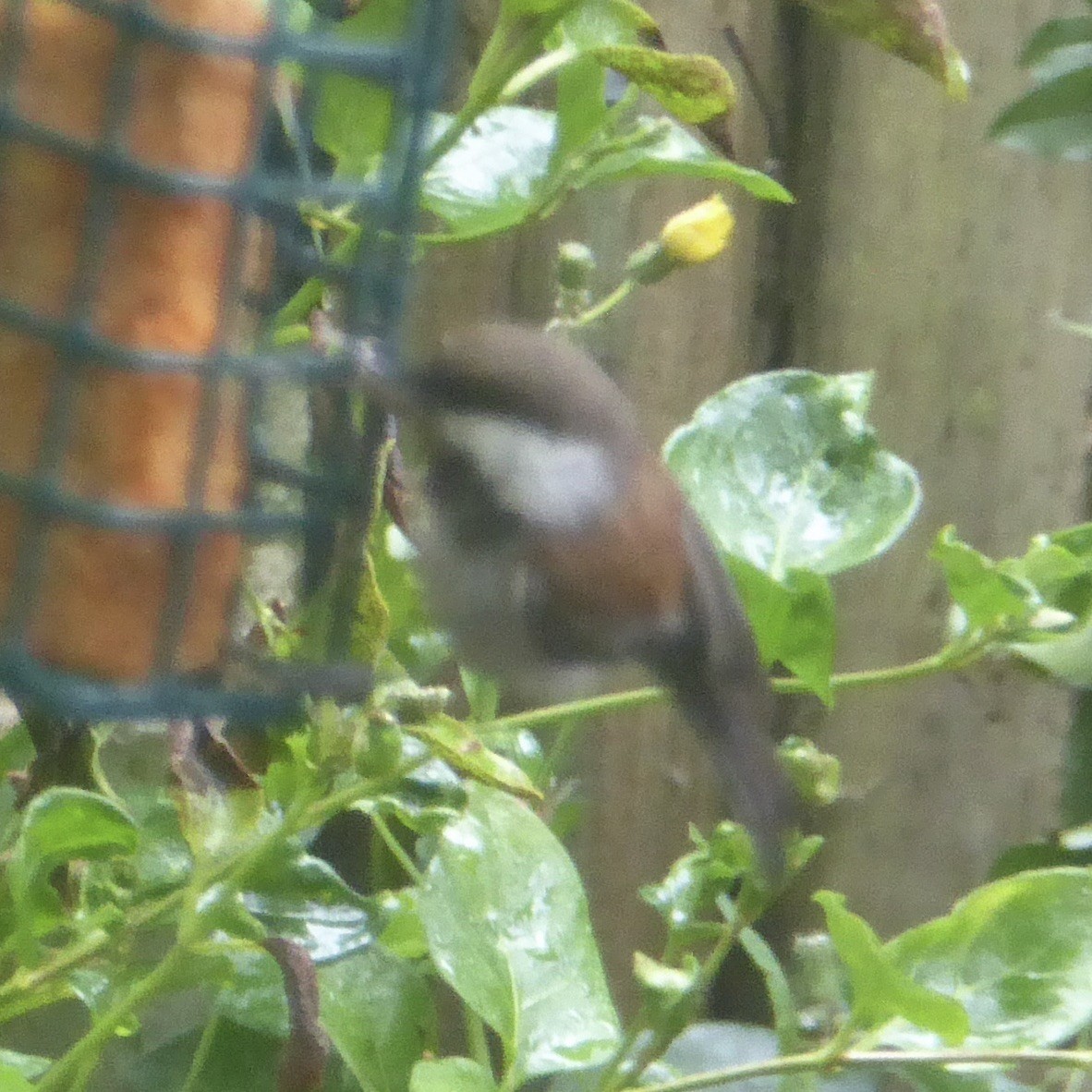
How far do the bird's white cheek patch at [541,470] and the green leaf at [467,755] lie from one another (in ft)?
0.48

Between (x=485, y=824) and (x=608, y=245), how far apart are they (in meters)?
0.52

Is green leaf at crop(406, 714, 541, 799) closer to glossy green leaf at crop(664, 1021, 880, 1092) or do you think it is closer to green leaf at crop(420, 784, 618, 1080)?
green leaf at crop(420, 784, 618, 1080)

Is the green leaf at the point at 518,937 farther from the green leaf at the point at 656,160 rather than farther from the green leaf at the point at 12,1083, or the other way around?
the green leaf at the point at 656,160

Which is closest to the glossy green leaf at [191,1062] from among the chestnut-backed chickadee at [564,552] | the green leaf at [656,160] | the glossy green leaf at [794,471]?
the chestnut-backed chickadee at [564,552]

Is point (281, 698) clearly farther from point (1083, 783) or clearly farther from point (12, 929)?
point (1083, 783)

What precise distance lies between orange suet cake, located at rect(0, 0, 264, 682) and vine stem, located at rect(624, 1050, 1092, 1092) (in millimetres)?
342

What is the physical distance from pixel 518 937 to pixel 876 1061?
0.18 m

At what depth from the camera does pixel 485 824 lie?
0.82 m

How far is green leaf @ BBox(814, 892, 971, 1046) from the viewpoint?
0.69m

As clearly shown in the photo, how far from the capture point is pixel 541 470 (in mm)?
775

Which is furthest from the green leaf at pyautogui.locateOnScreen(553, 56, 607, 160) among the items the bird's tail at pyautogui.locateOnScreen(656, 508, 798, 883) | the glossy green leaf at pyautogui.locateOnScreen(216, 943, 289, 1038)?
the glossy green leaf at pyautogui.locateOnScreen(216, 943, 289, 1038)

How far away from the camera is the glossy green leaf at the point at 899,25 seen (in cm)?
62

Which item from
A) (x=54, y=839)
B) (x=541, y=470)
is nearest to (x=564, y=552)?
(x=541, y=470)

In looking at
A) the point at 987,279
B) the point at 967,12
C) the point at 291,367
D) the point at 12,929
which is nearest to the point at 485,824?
the point at 12,929
